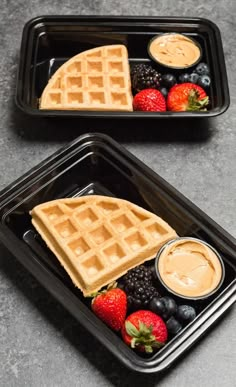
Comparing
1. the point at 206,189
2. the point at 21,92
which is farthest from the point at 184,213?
the point at 21,92

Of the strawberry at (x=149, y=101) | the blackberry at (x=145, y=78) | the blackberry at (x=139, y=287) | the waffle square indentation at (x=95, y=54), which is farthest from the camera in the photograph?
the waffle square indentation at (x=95, y=54)

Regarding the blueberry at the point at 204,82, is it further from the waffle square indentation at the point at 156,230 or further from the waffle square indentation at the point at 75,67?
the waffle square indentation at the point at 156,230

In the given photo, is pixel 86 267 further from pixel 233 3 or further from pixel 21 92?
pixel 233 3

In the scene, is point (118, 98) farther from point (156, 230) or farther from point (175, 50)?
point (156, 230)

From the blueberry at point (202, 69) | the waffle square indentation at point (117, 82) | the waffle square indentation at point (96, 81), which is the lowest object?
the waffle square indentation at point (96, 81)

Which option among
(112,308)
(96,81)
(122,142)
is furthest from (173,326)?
(96,81)

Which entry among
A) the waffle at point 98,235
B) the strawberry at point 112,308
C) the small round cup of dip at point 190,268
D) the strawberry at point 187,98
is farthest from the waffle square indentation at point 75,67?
the strawberry at point 112,308
